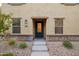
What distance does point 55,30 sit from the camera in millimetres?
3600

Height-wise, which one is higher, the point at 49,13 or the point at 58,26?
the point at 49,13

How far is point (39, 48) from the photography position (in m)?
3.51

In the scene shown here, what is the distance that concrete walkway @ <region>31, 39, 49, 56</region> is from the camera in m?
3.45

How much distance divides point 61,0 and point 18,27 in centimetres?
125

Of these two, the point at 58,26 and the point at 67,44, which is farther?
the point at 58,26

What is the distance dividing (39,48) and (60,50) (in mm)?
478

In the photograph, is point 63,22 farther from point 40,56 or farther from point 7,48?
point 7,48

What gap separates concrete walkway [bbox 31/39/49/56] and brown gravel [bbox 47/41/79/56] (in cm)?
11

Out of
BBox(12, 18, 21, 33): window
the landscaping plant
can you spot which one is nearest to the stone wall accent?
the landscaping plant

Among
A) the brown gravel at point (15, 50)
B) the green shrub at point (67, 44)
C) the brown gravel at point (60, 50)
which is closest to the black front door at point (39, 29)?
the brown gravel at point (60, 50)

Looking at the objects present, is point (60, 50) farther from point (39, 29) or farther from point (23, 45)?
point (23, 45)

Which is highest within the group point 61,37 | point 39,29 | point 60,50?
point 39,29

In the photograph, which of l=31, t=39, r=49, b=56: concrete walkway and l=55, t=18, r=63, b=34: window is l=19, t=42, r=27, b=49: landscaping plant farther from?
l=55, t=18, r=63, b=34: window

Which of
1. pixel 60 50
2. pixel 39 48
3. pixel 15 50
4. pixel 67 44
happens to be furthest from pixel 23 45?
pixel 67 44
